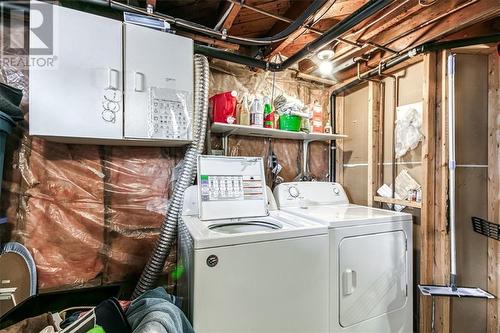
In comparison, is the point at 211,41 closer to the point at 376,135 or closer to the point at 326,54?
the point at 326,54

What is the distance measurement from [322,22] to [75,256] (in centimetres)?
251

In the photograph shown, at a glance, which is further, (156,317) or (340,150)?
(340,150)

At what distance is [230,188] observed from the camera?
6.16 feet

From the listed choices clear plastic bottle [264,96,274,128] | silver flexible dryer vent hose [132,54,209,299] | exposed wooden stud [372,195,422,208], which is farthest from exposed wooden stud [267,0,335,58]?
exposed wooden stud [372,195,422,208]

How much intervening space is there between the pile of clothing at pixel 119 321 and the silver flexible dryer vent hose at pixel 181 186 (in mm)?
428

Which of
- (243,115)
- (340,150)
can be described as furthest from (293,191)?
(340,150)

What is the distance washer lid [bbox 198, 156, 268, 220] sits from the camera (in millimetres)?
1771

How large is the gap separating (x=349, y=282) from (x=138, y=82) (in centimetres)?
186

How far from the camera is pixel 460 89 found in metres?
1.95

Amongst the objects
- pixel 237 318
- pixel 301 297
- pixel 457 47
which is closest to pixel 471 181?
pixel 457 47

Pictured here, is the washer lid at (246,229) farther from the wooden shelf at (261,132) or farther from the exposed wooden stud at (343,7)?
the exposed wooden stud at (343,7)

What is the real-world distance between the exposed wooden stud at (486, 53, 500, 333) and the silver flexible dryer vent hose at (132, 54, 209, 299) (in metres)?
2.18

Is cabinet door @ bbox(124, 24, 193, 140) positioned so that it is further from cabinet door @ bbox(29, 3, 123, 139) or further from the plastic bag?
the plastic bag

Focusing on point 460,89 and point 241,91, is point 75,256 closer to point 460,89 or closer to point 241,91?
point 241,91
